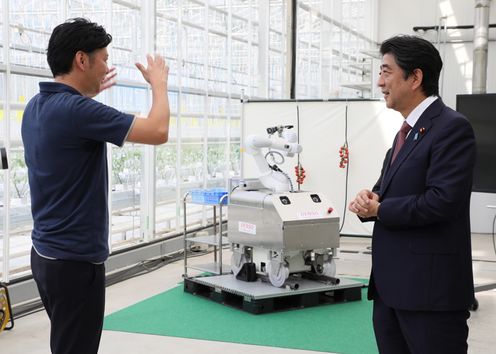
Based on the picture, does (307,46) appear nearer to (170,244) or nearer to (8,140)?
(170,244)

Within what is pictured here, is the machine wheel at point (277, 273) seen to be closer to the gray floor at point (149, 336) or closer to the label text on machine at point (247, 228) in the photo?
the label text on machine at point (247, 228)

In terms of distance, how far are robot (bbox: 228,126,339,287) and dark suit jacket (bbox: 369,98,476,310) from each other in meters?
3.21

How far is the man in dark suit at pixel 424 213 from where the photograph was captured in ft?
6.33

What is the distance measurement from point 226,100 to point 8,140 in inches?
175

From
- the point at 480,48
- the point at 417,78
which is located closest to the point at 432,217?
the point at 417,78

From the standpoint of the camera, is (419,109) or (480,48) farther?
(480,48)

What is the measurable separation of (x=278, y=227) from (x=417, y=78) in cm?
331

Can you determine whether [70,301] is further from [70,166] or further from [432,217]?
[432,217]

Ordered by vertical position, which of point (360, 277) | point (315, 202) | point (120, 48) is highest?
point (120, 48)

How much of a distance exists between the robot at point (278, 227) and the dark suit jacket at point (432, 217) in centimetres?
321

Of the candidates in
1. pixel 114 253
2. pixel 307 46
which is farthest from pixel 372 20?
pixel 114 253

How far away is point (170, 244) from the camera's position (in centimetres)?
770

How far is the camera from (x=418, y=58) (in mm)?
2025

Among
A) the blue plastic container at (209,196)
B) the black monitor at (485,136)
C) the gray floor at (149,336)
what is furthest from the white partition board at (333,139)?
the black monitor at (485,136)
